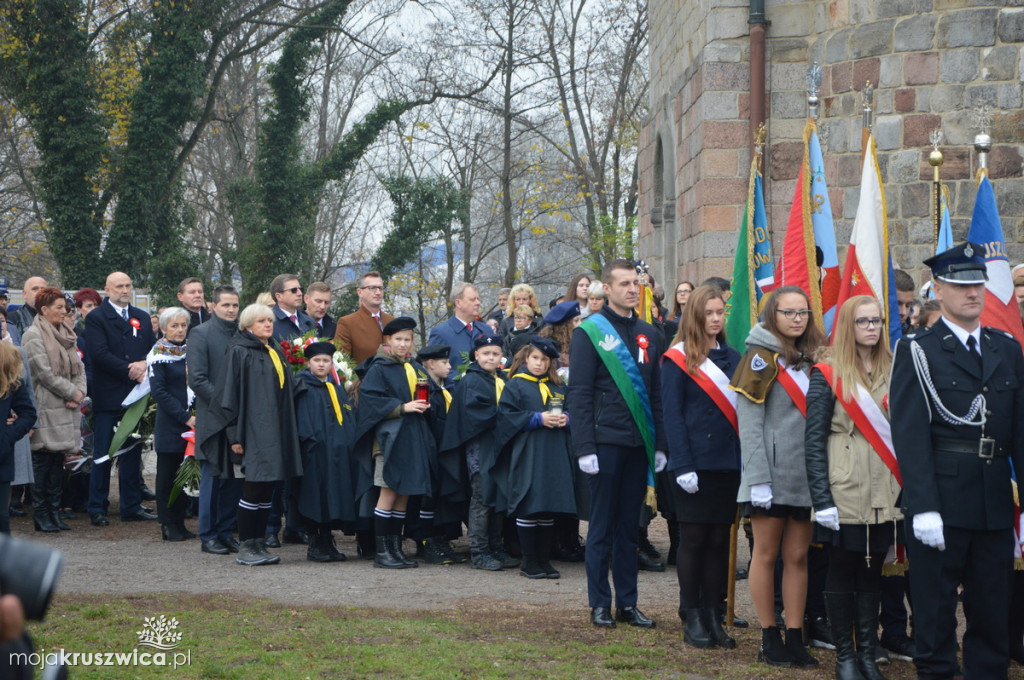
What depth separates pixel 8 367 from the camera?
7023 millimetres

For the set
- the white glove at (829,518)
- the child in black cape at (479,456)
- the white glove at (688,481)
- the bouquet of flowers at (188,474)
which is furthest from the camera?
the bouquet of flowers at (188,474)

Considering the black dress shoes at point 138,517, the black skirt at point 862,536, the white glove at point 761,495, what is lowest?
the black dress shoes at point 138,517

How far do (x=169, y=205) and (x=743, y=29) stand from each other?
14.2 m

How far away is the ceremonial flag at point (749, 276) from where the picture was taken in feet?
24.8

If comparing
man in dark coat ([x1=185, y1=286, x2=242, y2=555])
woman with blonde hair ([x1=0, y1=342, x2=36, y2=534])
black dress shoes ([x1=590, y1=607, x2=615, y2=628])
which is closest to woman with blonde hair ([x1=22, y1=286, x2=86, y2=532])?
man in dark coat ([x1=185, y1=286, x2=242, y2=555])

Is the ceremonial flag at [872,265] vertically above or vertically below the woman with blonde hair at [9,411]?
above

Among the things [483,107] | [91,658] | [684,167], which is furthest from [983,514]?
[483,107]

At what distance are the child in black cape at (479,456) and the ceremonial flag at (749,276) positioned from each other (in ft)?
6.61

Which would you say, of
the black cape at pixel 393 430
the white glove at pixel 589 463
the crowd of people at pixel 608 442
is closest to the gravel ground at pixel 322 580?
the crowd of people at pixel 608 442

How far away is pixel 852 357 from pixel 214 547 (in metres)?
5.51

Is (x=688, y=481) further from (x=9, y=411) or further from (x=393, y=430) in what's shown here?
(x=9, y=411)

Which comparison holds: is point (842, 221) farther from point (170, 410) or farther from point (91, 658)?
point (91, 658)

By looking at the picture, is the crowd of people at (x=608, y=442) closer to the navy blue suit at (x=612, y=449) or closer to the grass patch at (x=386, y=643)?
the navy blue suit at (x=612, y=449)

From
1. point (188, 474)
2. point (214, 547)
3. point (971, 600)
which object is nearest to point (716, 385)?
point (971, 600)
